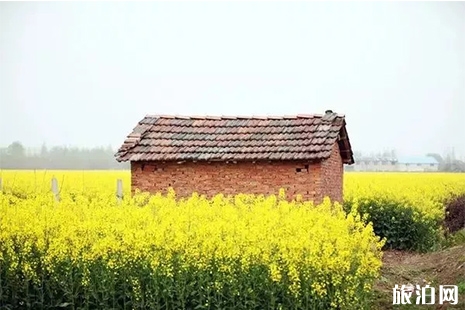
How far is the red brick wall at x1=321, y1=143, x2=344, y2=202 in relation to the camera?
16.6 meters

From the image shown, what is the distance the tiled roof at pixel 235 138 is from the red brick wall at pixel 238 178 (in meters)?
0.24

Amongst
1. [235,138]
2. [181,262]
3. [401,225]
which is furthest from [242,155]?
[181,262]

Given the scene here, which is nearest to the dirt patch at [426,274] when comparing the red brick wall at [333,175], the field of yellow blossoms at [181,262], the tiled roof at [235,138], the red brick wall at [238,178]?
the field of yellow blossoms at [181,262]

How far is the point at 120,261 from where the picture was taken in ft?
30.8

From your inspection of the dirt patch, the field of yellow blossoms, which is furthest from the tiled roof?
the field of yellow blossoms

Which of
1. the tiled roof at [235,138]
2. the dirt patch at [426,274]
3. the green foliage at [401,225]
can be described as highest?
the tiled roof at [235,138]

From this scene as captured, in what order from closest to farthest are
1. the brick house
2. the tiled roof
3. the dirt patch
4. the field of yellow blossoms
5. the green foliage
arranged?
the field of yellow blossoms < the dirt patch < the brick house < the tiled roof < the green foliage

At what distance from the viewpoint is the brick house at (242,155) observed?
16.3 m

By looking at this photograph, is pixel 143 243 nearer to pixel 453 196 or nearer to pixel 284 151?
pixel 284 151

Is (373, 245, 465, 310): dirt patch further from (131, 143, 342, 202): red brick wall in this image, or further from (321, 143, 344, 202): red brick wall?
(131, 143, 342, 202): red brick wall

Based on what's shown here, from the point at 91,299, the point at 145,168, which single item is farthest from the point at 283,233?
the point at 145,168

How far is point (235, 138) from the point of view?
17.6m

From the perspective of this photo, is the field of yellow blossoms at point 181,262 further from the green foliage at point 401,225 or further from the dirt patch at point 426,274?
the green foliage at point 401,225

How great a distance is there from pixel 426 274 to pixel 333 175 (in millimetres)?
4131
